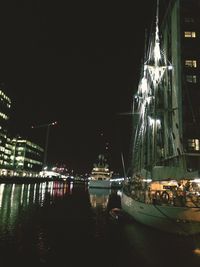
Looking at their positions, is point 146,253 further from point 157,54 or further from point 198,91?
point 198,91

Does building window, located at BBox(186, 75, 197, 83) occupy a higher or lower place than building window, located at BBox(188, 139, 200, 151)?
higher

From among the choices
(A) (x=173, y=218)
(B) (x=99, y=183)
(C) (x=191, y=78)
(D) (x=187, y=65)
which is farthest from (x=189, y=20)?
(B) (x=99, y=183)

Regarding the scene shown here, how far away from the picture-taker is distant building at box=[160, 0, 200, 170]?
52719 mm

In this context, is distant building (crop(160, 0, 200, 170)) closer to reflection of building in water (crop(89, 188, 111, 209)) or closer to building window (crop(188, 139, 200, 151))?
building window (crop(188, 139, 200, 151))

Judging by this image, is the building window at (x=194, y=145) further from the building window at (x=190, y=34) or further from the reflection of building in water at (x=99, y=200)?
Result: the building window at (x=190, y=34)

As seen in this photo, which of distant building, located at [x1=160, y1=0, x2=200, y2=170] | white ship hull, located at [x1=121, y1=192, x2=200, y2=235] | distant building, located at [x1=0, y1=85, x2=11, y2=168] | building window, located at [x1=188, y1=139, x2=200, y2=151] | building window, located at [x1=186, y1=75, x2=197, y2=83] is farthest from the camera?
distant building, located at [x1=0, y1=85, x2=11, y2=168]

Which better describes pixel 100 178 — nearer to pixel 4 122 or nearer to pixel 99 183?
pixel 99 183

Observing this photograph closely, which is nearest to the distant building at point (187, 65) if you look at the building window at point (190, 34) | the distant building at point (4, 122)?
the building window at point (190, 34)

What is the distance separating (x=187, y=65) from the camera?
57.4 m

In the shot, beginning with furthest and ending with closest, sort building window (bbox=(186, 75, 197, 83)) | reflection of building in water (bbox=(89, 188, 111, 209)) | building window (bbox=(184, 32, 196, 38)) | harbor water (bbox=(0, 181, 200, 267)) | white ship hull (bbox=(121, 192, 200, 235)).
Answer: building window (bbox=(184, 32, 196, 38)), building window (bbox=(186, 75, 197, 83)), reflection of building in water (bbox=(89, 188, 111, 209)), white ship hull (bbox=(121, 192, 200, 235)), harbor water (bbox=(0, 181, 200, 267))

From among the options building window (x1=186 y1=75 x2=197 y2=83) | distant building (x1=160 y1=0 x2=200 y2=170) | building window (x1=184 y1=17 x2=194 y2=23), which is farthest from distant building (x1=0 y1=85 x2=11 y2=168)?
building window (x1=186 y1=75 x2=197 y2=83)

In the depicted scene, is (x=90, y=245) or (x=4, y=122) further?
(x=4, y=122)

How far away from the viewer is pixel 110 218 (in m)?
36.8

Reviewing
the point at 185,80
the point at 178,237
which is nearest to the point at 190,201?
the point at 178,237
